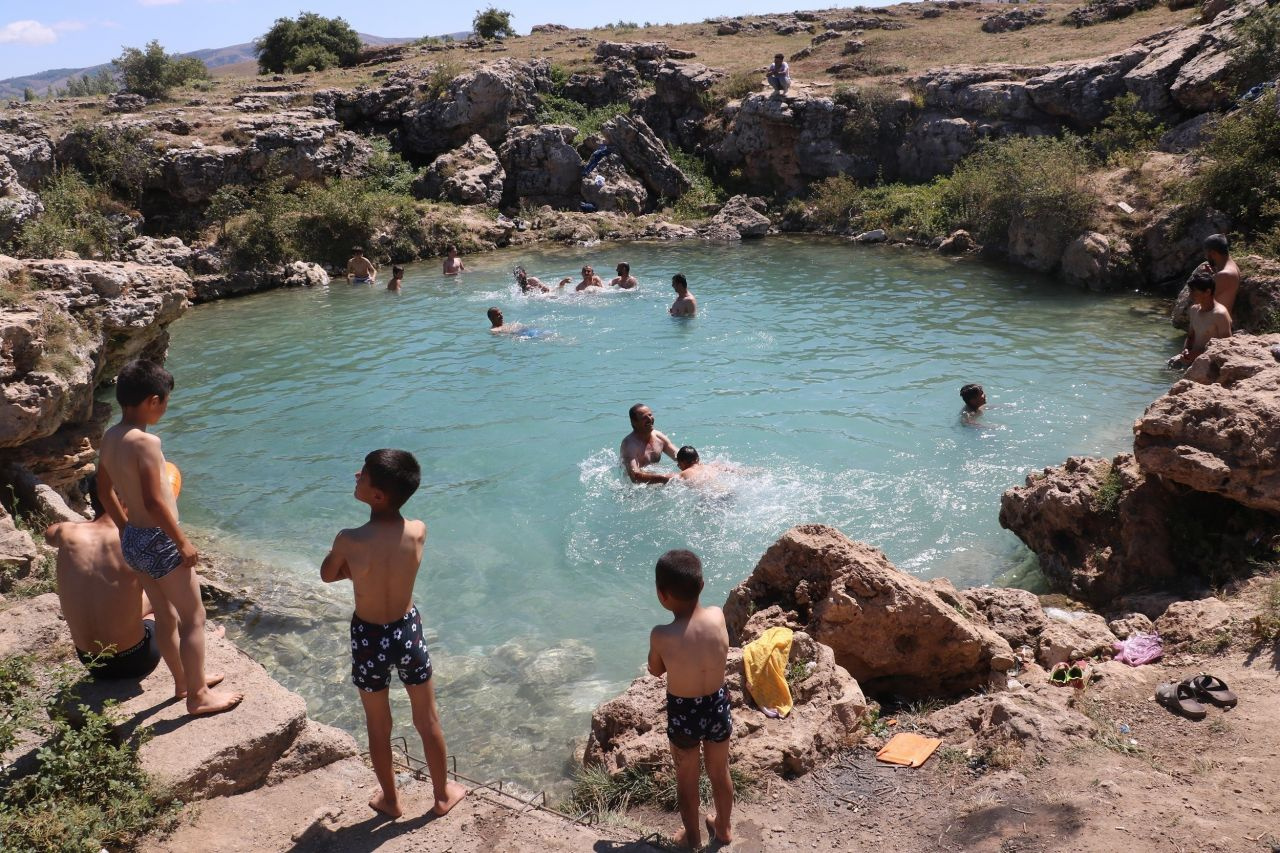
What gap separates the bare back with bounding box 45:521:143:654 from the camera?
4.38 metres

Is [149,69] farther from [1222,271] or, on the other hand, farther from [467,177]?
[1222,271]

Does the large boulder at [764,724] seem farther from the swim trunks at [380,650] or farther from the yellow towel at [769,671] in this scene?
the swim trunks at [380,650]

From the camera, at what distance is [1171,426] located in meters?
6.39

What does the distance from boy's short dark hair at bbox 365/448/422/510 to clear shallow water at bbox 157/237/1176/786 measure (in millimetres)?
2435

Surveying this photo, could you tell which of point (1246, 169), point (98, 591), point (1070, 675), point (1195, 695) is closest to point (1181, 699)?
point (1195, 695)

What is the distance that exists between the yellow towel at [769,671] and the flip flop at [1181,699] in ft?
6.62

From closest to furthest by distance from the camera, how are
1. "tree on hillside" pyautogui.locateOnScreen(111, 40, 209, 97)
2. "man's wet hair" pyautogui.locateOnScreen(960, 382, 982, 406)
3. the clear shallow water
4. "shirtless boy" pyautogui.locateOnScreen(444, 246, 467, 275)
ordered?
the clear shallow water → "man's wet hair" pyautogui.locateOnScreen(960, 382, 982, 406) → "shirtless boy" pyautogui.locateOnScreen(444, 246, 467, 275) → "tree on hillside" pyautogui.locateOnScreen(111, 40, 209, 97)

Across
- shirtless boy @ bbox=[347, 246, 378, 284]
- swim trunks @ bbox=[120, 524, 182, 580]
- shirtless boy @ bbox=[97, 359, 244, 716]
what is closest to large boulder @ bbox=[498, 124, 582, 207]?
shirtless boy @ bbox=[347, 246, 378, 284]

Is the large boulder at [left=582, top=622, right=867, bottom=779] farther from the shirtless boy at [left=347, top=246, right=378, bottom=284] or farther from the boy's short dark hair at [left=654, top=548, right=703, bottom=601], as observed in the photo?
the shirtless boy at [left=347, top=246, right=378, bottom=284]

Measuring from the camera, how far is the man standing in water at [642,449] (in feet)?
29.8

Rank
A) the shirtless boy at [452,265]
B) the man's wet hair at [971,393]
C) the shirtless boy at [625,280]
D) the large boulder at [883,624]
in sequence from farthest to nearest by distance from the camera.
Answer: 1. the shirtless boy at [452,265]
2. the shirtless boy at [625,280]
3. the man's wet hair at [971,393]
4. the large boulder at [883,624]

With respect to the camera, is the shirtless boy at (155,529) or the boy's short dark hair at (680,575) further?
the shirtless boy at (155,529)

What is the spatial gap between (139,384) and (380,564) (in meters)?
1.56

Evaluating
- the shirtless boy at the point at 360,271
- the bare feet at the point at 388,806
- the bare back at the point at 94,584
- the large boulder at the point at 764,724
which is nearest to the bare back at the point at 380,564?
the bare feet at the point at 388,806
